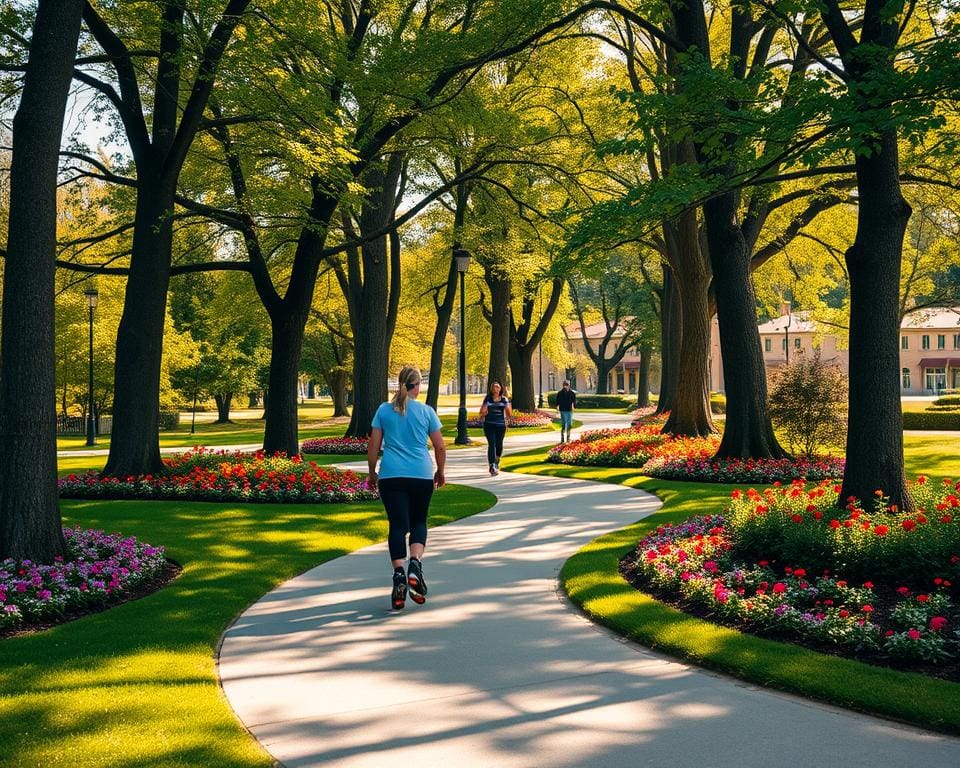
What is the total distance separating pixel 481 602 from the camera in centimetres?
740

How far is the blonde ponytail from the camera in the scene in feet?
23.6

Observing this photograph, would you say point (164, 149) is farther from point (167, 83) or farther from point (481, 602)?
point (481, 602)

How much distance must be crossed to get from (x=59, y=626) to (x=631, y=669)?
14.7 ft

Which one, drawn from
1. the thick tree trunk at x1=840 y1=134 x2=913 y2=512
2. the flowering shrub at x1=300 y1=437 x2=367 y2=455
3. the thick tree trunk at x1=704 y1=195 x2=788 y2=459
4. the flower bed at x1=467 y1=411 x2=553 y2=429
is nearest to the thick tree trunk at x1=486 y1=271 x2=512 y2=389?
the flower bed at x1=467 y1=411 x2=553 y2=429

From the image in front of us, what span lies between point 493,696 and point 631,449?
→ 15.5 metres

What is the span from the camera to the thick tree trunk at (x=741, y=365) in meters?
16.3

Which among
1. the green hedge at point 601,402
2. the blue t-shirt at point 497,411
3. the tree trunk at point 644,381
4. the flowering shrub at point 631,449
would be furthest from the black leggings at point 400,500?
the green hedge at point 601,402

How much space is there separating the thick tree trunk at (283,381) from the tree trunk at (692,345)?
9.45 m

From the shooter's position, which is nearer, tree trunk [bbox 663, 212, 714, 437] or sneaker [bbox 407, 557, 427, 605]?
sneaker [bbox 407, 557, 427, 605]

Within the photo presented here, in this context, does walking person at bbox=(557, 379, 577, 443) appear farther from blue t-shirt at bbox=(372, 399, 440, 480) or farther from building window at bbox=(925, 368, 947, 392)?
building window at bbox=(925, 368, 947, 392)

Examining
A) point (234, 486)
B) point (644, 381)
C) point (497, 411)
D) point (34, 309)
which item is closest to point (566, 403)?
point (497, 411)

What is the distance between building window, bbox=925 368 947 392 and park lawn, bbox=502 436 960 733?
255 feet

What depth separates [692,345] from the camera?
2116 centimetres

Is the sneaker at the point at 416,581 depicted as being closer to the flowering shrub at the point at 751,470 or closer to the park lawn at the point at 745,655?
the park lawn at the point at 745,655
